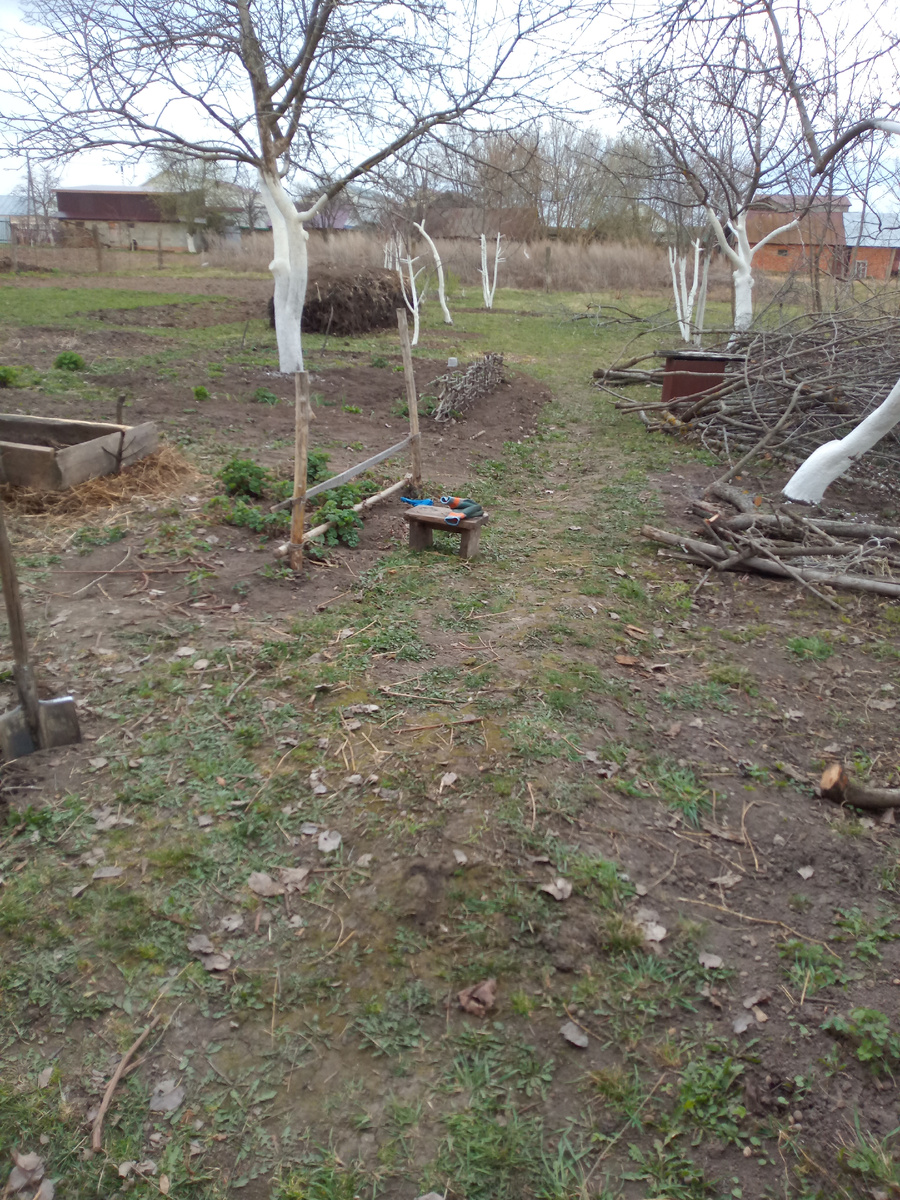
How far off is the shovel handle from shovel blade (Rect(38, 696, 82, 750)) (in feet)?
0.19

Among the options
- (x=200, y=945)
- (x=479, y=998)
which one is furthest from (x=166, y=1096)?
(x=479, y=998)

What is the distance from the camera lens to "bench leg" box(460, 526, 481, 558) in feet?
19.6

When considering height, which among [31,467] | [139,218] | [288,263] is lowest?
[31,467]

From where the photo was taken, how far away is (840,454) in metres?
7.44

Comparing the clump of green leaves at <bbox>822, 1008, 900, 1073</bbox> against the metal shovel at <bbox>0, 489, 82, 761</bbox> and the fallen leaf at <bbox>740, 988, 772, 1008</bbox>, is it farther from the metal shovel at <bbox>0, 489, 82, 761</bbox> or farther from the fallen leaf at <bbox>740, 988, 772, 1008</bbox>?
the metal shovel at <bbox>0, 489, 82, 761</bbox>

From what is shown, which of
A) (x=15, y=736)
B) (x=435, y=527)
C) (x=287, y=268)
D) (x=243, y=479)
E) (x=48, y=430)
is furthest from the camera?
(x=287, y=268)

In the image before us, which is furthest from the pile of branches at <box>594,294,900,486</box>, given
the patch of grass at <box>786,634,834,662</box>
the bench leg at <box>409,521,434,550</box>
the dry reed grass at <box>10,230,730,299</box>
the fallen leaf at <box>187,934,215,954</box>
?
the dry reed grass at <box>10,230,730,299</box>

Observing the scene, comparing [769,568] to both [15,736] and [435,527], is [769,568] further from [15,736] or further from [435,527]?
[15,736]

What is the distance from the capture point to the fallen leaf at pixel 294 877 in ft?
10.1

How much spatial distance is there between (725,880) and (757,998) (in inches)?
21.9

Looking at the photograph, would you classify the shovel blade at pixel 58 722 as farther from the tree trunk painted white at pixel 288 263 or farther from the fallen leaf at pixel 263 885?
the tree trunk painted white at pixel 288 263

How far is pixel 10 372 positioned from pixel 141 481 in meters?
4.29

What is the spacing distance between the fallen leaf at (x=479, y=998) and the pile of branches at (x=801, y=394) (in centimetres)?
687

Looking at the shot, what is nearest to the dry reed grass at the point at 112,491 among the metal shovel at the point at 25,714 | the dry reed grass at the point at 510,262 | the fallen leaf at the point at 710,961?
the metal shovel at the point at 25,714
